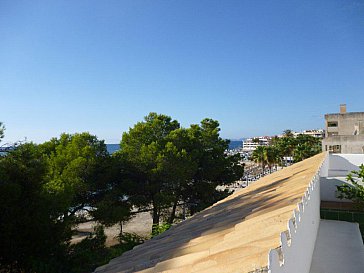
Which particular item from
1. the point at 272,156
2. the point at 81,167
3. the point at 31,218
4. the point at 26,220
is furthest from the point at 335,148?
the point at 26,220

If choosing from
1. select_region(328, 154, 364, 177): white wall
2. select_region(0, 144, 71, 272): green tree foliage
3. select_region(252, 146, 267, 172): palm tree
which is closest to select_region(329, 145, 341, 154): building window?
select_region(328, 154, 364, 177): white wall

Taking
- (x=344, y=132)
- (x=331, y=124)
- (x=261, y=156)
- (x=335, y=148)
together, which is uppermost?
(x=331, y=124)

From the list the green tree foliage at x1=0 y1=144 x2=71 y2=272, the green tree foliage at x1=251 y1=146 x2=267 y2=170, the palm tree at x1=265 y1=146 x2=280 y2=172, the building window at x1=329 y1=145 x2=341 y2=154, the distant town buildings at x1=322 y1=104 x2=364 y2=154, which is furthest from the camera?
the green tree foliage at x1=251 y1=146 x2=267 y2=170

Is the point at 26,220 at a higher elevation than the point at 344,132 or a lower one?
lower

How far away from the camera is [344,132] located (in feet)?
111

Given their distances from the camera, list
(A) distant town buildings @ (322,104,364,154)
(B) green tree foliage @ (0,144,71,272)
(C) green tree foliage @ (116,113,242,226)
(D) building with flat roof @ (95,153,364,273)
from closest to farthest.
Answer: (D) building with flat roof @ (95,153,364,273) < (B) green tree foliage @ (0,144,71,272) < (C) green tree foliage @ (116,113,242,226) < (A) distant town buildings @ (322,104,364,154)

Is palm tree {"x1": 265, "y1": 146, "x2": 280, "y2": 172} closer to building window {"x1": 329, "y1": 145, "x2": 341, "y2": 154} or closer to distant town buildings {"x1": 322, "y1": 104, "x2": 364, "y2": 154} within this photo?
distant town buildings {"x1": 322, "y1": 104, "x2": 364, "y2": 154}

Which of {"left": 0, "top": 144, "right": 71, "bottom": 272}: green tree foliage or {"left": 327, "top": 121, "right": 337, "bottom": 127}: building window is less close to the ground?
{"left": 327, "top": 121, "right": 337, "bottom": 127}: building window

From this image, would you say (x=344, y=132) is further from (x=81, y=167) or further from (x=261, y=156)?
(x=81, y=167)

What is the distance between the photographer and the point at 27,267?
8414 mm

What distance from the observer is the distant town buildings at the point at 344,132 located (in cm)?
2606

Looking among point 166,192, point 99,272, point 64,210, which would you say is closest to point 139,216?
point 166,192

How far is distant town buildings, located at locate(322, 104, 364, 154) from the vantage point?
26.1 meters

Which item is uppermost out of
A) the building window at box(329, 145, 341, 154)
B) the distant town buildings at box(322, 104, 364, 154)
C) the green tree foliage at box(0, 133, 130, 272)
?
the distant town buildings at box(322, 104, 364, 154)
